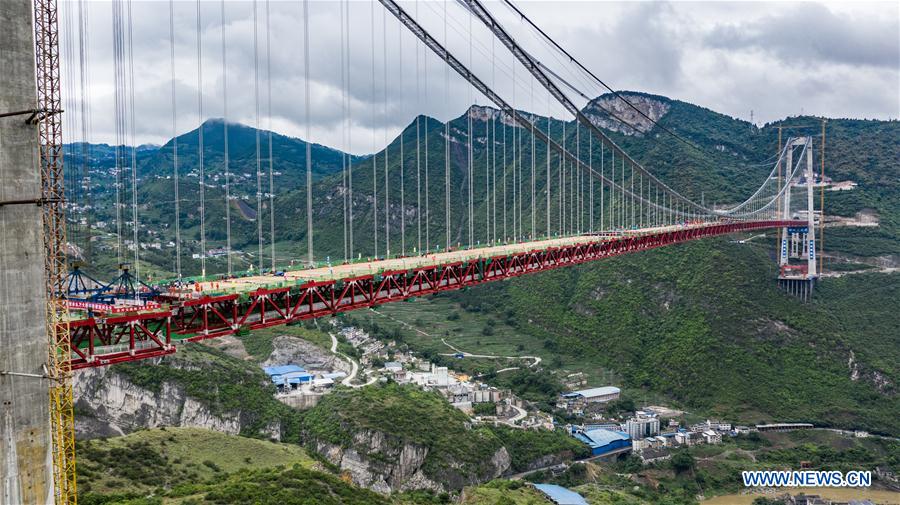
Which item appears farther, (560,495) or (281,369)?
(281,369)

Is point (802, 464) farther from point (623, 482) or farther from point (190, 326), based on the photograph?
point (190, 326)

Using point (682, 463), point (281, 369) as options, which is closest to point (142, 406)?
Answer: point (281, 369)

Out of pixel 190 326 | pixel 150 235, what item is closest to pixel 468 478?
pixel 190 326

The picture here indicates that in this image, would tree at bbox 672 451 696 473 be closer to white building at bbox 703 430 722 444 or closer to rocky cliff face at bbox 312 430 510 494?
white building at bbox 703 430 722 444

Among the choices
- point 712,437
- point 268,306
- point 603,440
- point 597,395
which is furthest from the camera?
point 597,395

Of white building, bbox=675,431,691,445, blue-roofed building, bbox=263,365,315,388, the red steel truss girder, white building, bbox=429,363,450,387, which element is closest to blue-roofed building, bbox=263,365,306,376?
blue-roofed building, bbox=263,365,315,388

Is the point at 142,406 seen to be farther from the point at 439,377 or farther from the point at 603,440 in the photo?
the point at 603,440

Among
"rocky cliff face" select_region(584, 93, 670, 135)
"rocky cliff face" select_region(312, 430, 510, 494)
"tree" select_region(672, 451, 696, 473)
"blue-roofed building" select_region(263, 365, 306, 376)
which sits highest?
"rocky cliff face" select_region(584, 93, 670, 135)
